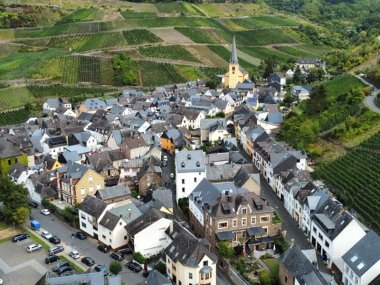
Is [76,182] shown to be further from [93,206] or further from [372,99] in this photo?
[372,99]

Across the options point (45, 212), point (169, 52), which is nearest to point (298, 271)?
point (45, 212)

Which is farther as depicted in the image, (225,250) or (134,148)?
(134,148)

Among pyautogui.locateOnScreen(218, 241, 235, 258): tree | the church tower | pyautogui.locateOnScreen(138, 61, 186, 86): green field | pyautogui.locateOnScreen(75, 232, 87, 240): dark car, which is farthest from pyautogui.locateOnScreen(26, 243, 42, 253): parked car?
pyautogui.locateOnScreen(138, 61, 186, 86): green field

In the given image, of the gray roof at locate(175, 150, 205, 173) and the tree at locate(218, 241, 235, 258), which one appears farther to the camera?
the gray roof at locate(175, 150, 205, 173)

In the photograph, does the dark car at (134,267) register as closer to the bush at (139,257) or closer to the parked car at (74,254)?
the bush at (139,257)

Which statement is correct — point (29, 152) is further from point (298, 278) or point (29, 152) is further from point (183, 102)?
point (298, 278)

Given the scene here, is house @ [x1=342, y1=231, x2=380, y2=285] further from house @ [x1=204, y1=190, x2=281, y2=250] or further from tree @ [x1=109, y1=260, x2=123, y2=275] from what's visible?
tree @ [x1=109, y1=260, x2=123, y2=275]
